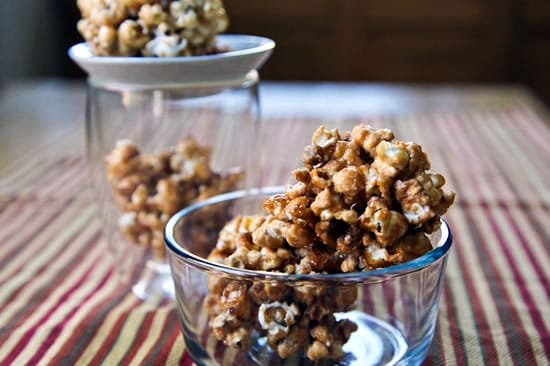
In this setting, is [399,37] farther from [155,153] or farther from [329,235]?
[329,235]

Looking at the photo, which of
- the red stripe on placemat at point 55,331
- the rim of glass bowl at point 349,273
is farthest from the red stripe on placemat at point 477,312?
the red stripe on placemat at point 55,331

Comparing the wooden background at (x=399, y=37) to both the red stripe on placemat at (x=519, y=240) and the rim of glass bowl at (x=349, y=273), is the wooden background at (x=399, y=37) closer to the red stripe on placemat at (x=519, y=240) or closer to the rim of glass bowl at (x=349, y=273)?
the red stripe on placemat at (x=519, y=240)

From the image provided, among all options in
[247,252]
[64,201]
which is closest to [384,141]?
[247,252]

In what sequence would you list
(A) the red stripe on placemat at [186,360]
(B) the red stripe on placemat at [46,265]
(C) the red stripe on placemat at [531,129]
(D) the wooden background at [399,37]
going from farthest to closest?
1. (D) the wooden background at [399,37]
2. (C) the red stripe on placemat at [531,129]
3. (B) the red stripe on placemat at [46,265]
4. (A) the red stripe on placemat at [186,360]

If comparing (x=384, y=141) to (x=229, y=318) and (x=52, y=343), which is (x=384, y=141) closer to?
(x=229, y=318)

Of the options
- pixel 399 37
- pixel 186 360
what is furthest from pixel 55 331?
pixel 399 37


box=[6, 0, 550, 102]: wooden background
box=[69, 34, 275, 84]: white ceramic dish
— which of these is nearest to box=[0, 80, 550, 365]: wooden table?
box=[69, 34, 275, 84]: white ceramic dish

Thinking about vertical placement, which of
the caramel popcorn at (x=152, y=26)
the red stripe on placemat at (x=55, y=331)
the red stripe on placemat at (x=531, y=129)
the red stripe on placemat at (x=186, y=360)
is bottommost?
the red stripe on placemat at (x=531, y=129)
